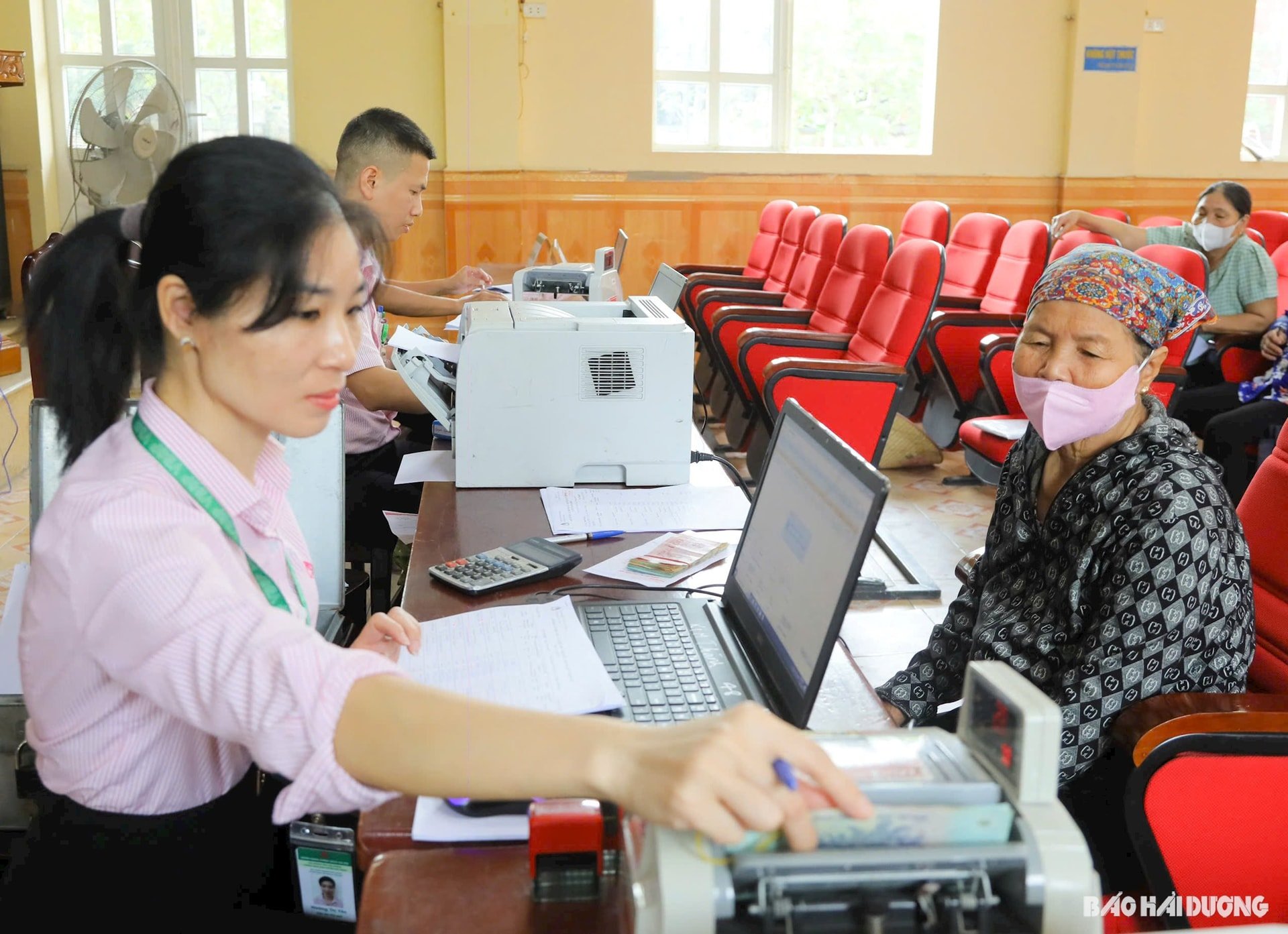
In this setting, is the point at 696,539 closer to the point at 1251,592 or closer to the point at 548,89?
the point at 1251,592

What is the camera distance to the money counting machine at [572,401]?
2.03m

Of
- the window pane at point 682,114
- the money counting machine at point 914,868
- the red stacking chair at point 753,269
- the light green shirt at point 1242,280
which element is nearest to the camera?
the money counting machine at point 914,868

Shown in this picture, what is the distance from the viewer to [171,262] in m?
0.92

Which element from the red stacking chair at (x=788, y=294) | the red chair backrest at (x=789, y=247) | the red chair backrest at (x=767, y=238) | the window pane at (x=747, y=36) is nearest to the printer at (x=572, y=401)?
the red stacking chair at (x=788, y=294)

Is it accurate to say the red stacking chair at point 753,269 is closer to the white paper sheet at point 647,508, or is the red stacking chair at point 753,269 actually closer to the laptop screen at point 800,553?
the white paper sheet at point 647,508

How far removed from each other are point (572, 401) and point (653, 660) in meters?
0.83

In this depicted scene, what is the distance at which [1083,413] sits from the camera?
1540mm

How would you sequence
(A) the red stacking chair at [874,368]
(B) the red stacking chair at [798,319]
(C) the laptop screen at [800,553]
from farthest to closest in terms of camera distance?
(B) the red stacking chair at [798,319]
(A) the red stacking chair at [874,368]
(C) the laptop screen at [800,553]

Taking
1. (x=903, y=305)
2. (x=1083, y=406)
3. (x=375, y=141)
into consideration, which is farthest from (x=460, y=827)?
(x=903, y=305)

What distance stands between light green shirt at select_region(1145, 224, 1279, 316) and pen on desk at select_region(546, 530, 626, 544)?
3.45 m

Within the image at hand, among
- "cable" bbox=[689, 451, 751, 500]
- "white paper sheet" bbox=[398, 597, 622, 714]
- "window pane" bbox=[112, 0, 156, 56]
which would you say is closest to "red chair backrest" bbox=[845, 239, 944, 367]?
"cable" bbox=[689, 451, 751, 500]

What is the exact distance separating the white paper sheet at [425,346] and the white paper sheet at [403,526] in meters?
0.31

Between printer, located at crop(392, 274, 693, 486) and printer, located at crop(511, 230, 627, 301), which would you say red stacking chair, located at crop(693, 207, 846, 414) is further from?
printer, located at crop(392, 274, 693, 486)

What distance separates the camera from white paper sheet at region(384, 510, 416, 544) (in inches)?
83.1
